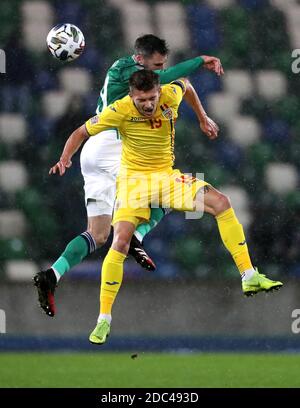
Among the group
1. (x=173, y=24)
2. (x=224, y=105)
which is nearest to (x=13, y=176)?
(x=224, y=105)

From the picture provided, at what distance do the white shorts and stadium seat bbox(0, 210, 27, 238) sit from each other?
2.72m

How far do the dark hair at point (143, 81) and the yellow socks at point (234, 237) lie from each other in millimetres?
873

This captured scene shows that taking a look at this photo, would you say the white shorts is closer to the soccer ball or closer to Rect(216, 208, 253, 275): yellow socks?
the soccer ball

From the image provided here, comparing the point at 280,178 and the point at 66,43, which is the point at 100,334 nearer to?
the point at 66,43

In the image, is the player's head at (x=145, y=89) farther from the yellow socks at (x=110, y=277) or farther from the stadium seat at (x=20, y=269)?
the stadium seat at (x=20, y=269)

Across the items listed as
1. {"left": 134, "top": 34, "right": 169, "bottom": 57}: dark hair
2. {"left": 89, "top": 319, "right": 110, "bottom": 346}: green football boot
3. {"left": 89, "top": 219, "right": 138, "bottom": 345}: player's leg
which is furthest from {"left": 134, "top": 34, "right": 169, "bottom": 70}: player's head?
{"left": 89, "top": 319, "right": 110, "bottom": 346}: green football boot

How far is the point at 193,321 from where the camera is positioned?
10.1 meters

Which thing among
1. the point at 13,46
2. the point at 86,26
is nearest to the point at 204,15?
the point at 86,26

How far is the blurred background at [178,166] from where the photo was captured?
33.1 feet

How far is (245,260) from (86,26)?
4.95 meters

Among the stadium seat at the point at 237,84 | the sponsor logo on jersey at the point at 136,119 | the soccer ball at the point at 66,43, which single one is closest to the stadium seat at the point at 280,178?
the stadium seat at the point at 237,84

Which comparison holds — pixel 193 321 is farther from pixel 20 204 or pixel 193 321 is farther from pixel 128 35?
pixel 128 35

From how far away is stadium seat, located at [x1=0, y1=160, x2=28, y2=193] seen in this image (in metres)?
10.6

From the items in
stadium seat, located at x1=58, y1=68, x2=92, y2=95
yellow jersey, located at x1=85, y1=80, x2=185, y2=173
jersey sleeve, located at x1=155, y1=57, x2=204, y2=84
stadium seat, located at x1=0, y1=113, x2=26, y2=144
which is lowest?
yellow jersey, located at x1=85, y1=80, x2=185, y2=173
